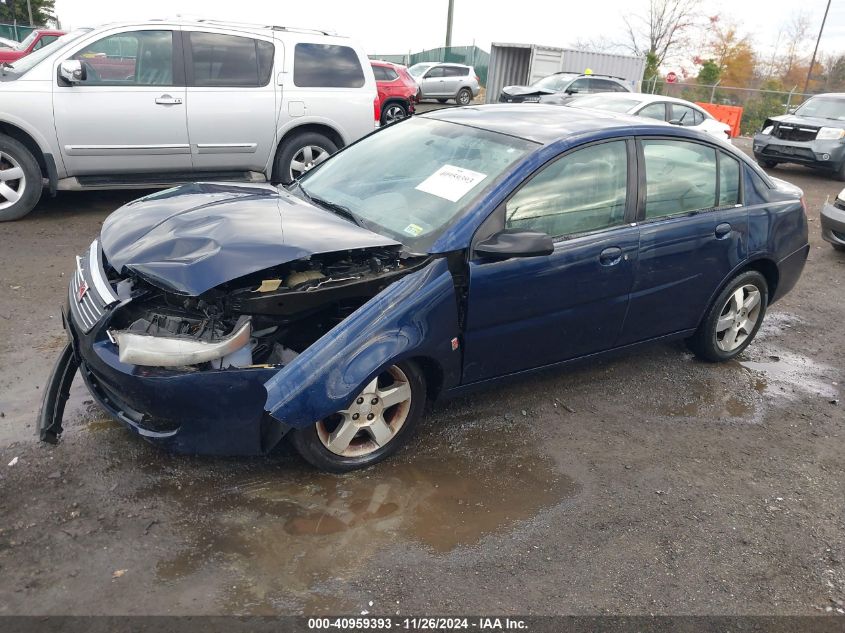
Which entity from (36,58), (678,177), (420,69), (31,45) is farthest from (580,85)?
(678,177)

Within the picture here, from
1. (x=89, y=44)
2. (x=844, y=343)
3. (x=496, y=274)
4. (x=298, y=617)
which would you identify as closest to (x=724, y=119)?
(x=844, y=343)

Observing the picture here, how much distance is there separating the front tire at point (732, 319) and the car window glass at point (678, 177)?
670 mm

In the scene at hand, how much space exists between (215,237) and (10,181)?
194 inches

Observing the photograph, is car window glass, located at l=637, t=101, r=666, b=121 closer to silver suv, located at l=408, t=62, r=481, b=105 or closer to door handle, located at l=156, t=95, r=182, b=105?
door handle, located at l=156, t=95, r=182, b=105

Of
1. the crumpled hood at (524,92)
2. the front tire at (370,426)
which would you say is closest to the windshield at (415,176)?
the front tire at (370,426)

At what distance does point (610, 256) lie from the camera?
149 inches

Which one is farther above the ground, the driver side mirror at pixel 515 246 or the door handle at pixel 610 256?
the driver side mirror at pixel 515 246

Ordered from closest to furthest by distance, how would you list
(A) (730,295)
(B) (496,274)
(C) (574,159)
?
(B) (496,274)
(C) (574,159)
(A) (730,295)

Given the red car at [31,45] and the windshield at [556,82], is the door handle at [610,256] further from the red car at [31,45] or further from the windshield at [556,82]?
the red car at [31,45]

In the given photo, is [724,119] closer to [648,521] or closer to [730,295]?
[730,295]

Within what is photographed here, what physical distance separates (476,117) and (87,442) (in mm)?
2810

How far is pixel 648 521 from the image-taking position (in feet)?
10.4

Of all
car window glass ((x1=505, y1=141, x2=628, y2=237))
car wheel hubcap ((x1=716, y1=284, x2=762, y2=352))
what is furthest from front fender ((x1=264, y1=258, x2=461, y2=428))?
car wheel hubcap ((x1=716, y1=284, x2=762, y2=352))

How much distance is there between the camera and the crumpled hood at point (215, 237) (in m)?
2.93
